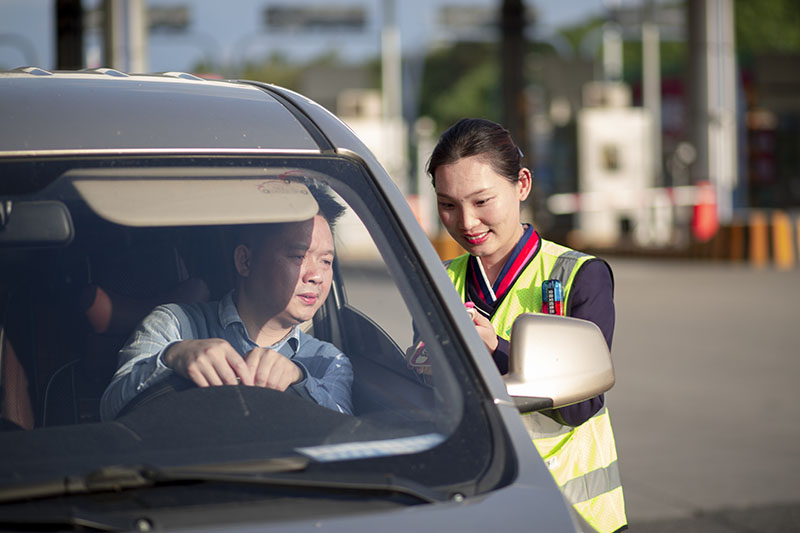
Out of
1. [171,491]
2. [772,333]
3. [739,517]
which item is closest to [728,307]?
[772,333]

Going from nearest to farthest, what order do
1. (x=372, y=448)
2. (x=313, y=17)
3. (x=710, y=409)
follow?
(x=372, y=448)
(x=710, y=409)
(x=313, y=17)

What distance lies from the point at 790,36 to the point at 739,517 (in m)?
64.0

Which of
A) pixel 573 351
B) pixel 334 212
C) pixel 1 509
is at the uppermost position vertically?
pixel 334 212

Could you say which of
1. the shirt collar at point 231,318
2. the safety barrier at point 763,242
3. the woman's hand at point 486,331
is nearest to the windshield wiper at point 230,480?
the shirt collar at point 231,318

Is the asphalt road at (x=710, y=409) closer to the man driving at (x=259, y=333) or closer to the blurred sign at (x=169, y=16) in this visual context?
the man driving at (x=259, y=333)

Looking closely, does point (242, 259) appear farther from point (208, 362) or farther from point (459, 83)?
point (459, 83)

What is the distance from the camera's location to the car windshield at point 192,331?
2.19 m

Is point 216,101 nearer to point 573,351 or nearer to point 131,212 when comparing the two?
point 131,212

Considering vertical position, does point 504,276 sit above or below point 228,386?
above

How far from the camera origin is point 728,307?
14.6m

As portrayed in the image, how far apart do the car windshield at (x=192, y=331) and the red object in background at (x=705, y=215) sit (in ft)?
62.0

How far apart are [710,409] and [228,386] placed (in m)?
Answer: 6.83

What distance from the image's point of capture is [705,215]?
68.6 ft

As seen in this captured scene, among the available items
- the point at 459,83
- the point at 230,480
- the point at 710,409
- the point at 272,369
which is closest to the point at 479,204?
the point at 272,369
